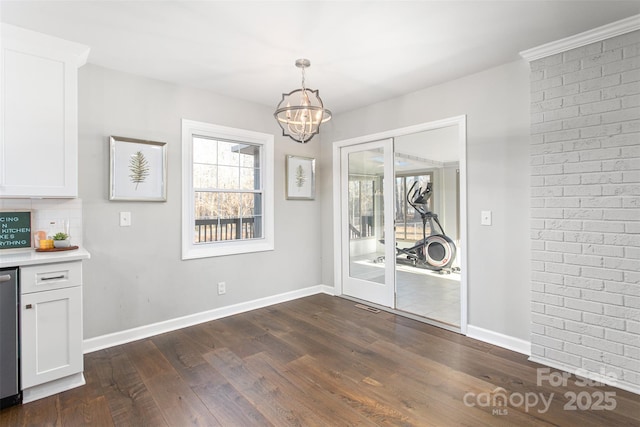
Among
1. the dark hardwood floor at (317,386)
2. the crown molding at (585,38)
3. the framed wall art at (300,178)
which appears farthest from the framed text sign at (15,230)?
the crown molding at (585,38)

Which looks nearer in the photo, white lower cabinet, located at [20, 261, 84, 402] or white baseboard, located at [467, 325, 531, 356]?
white lower cabinet, located at [20, 261, 84, 402]

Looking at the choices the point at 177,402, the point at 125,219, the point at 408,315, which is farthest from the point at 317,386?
the point at 125,219

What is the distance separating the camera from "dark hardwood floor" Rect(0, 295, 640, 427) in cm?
187

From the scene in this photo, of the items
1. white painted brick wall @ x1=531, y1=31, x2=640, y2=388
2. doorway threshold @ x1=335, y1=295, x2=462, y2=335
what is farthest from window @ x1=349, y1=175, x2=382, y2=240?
white painted brick wall @ x1=531, y1=31, x2=640, y2=388

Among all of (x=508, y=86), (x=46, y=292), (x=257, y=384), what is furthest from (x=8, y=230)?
(x=508, y=86)

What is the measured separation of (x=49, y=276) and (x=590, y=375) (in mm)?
3859

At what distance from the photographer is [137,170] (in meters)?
2.94

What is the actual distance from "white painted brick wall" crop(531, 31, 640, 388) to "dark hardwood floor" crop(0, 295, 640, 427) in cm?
33

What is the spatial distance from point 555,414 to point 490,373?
0.48 meters

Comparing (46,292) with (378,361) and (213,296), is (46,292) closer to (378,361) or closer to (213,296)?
(213,296)

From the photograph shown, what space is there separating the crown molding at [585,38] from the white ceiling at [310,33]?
0.05 metres

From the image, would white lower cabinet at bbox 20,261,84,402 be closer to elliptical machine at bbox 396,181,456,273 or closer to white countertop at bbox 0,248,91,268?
white countertop at bbox 0,248,91,268

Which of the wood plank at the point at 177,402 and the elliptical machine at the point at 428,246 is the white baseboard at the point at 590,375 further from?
the wood plank at the point at 177,402

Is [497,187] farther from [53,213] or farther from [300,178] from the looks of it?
[53,213]
